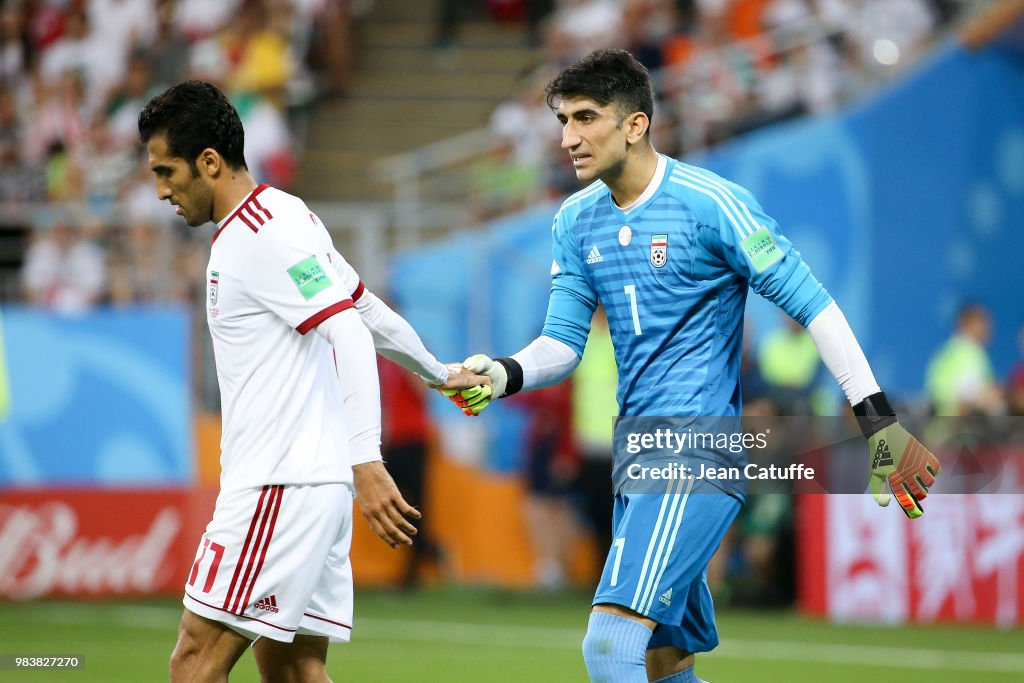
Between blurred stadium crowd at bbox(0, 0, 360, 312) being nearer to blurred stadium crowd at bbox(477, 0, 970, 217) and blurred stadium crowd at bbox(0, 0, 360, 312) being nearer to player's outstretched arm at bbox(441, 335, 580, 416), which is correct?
blurred stadium crowd at bbox(477, 0, 970, 217)

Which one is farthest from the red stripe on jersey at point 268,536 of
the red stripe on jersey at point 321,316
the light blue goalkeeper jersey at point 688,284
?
the light blue goalkeeper jersey at point 688,284

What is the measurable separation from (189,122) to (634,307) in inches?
66.1

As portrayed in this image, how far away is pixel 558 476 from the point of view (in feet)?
46.1

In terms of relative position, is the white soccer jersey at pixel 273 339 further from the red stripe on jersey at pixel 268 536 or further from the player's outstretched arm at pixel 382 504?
the player's outstretched arm at pixel 382 504

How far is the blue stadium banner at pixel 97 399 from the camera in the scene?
13.8 metres

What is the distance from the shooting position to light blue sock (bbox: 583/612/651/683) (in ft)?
17.1

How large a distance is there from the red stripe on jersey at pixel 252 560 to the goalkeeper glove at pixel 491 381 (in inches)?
34.8

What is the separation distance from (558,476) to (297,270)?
905 cm

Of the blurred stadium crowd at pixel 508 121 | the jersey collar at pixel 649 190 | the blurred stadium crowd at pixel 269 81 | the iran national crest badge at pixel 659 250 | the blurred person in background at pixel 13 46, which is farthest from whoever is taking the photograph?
the blurred person in background at pixel 13 46

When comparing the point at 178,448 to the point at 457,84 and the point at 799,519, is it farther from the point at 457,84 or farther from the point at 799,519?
the point at 457,84

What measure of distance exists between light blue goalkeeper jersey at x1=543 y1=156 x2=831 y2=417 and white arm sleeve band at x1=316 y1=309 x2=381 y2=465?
1011 mm

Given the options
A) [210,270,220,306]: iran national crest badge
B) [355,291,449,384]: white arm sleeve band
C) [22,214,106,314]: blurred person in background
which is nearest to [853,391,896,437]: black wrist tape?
[355,291,449,384]: white arm sleeve band

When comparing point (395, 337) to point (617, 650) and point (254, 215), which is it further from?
point (617, 650)

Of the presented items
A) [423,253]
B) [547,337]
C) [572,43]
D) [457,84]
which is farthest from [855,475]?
[457,84]
